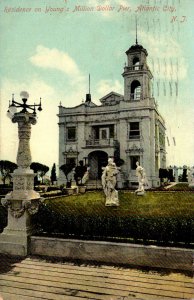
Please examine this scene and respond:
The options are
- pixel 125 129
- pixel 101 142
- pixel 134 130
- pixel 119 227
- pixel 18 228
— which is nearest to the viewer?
pixel 119 227

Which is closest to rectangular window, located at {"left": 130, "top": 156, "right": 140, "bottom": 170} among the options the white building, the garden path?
the white building

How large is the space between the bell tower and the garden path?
23.9m

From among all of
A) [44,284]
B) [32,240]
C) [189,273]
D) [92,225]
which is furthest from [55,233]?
[189,273]

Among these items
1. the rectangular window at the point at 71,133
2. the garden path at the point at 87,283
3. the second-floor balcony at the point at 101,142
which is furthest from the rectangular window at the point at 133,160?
the garden path at the point at 87,283

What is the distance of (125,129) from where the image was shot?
94.2ft

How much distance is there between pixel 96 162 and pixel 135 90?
8.05 metres

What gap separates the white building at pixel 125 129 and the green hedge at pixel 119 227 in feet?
70.6

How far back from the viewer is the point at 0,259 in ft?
19.8

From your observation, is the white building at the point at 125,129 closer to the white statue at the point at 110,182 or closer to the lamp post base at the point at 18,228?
the white statue at the point at 110,182

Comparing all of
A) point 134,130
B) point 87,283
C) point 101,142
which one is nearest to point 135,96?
point 134,130

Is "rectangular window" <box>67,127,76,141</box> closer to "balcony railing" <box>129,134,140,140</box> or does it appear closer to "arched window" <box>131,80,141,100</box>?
"balcony railing" <box>129,134,140,140</box>

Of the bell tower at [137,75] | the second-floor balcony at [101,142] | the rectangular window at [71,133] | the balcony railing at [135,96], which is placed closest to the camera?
the bell tower at [137,75]

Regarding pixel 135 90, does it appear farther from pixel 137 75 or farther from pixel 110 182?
pixel 110 182

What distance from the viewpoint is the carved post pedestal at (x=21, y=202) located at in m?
6.33
